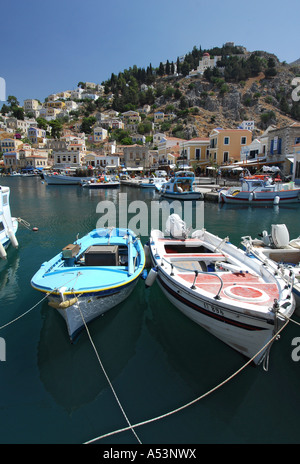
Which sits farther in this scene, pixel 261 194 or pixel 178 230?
pixel 261 194

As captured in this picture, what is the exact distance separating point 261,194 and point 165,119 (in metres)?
94.1

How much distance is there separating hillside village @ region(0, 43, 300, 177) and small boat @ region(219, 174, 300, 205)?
1636cm

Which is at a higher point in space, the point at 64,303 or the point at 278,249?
the point at 278,249

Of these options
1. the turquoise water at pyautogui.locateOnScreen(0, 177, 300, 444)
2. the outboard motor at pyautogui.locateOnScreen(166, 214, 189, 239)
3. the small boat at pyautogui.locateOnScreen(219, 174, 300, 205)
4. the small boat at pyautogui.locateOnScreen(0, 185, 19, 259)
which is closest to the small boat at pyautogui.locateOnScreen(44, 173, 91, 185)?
the small boat at pyautogui.locateOnScreen(219, 174, 300, 205)

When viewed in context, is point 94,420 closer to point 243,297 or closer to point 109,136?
point 243,297

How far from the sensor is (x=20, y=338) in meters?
7.22

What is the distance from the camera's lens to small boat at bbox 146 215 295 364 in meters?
5.33

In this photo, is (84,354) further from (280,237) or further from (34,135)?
(34,135)

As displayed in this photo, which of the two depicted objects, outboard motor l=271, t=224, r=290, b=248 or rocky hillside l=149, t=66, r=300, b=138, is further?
rocky hillside l=149, t=66, r=300, b=138

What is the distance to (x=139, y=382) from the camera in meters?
5.68

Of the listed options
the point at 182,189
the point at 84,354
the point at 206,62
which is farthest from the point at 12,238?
the point at 206,62

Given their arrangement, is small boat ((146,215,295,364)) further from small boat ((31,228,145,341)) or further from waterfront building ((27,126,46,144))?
waterfront building ((27,126,46,144))

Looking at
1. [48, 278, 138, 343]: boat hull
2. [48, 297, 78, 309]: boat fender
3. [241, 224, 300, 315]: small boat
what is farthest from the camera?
Answer: [241, 224, 300, 315]: small boat

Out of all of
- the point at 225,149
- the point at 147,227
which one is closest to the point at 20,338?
the point at 147,227
